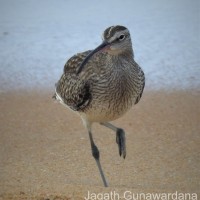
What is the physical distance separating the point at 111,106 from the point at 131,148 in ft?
5.68

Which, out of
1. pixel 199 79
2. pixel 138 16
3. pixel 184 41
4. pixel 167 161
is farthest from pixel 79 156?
pixel 138 16

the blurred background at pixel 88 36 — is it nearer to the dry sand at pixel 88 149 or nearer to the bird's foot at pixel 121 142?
the dry sand at pixel 88 149

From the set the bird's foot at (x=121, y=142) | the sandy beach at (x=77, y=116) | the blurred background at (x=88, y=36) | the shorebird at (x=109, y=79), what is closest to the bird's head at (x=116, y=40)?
the shorebird at (x=109, y=79)

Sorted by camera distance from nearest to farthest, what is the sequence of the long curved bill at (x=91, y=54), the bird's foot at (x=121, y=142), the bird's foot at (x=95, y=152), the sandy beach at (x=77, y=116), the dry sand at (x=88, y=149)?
the long curved bill at (x=91, y=54) → the dry sand at (x=88, y=149) → the sandy beach at (x=77, y=116) → the bird's foot at (x=121, y=142) → the bird's foot at (x=95, y=152)

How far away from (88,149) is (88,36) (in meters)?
4.99

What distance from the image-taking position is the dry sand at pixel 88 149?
25.2ft

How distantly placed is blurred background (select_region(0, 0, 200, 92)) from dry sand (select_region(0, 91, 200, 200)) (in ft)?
2.60

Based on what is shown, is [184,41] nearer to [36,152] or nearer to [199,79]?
[199,79]

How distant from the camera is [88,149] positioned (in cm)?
895

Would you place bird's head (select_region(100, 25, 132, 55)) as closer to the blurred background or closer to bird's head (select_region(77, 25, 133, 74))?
bird's head (select_region(77, 25, 133, 74))

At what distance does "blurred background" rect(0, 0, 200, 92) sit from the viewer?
38.7 feet

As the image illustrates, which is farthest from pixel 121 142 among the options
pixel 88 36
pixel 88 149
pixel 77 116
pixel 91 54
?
pixel 88 36

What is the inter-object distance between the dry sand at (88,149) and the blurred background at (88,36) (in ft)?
2.60

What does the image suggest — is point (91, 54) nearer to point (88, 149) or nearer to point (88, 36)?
point (88, 149)
